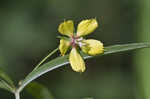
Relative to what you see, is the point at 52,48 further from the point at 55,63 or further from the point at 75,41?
the point at 55,63

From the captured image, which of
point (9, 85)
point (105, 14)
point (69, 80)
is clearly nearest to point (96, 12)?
point (105, 14)

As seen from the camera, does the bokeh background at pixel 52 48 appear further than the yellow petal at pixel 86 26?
Yes

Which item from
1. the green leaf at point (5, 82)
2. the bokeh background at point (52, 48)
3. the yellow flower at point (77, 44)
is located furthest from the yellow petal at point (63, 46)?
the bokeh background at point (52, 48)

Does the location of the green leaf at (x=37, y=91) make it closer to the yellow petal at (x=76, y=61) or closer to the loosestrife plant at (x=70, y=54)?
the loosestrife plant at (x=70, y=54)

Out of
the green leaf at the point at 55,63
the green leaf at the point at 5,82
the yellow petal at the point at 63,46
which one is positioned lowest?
the green leaf at the point at 5,82

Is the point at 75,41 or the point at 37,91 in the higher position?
the point at 75,41

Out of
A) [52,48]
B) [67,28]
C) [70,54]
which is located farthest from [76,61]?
[52,48]

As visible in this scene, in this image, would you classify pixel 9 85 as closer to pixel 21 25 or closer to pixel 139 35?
pixel 139 35

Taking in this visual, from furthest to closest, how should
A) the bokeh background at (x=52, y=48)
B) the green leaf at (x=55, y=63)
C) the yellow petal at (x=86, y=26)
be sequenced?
the bokeh background at (x=52, y=48) < the yellow petal at (x=86, y=26) < the green leaf at (x=55, y=63)

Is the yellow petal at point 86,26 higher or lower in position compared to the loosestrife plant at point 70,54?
higher
